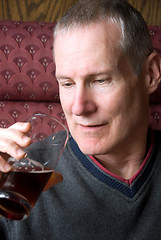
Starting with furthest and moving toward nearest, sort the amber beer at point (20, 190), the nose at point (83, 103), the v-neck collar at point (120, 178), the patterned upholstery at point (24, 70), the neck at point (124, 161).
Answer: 1. the patterned upholstery at point (24, 70)
2. the neck at point (124, 161)
3. the v-neck collar at point (120, 178)
4. the nose at point (83, 103)
5. the amber beer at point (20, 190)

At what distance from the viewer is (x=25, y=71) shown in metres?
1.90

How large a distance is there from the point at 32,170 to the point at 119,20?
733mm

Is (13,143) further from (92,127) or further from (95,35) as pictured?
(95,35)

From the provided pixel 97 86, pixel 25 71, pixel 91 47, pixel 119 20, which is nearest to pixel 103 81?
pixel 97 86

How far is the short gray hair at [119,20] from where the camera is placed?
122 centimetres

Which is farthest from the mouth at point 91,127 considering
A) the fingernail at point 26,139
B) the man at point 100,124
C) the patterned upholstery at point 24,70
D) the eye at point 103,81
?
the patterned upholstery at point 24,70

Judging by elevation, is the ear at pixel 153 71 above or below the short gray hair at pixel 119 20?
below

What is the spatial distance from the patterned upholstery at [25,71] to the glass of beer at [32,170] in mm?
1028

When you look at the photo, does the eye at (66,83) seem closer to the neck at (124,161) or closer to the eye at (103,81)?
the eye at (103,81)

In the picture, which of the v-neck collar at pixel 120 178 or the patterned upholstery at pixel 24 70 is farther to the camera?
the patterned upholstery at pixel 24 70

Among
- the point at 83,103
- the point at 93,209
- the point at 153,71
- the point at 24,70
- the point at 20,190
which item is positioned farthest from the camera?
the point at 24,70

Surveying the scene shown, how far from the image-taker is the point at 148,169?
1359 mm

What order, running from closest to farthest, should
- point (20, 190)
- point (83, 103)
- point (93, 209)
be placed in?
1. point (20, 190)
2. point (83, 103)
3. point (93, 209)

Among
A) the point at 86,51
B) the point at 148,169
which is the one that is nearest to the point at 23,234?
the point at 148,169
